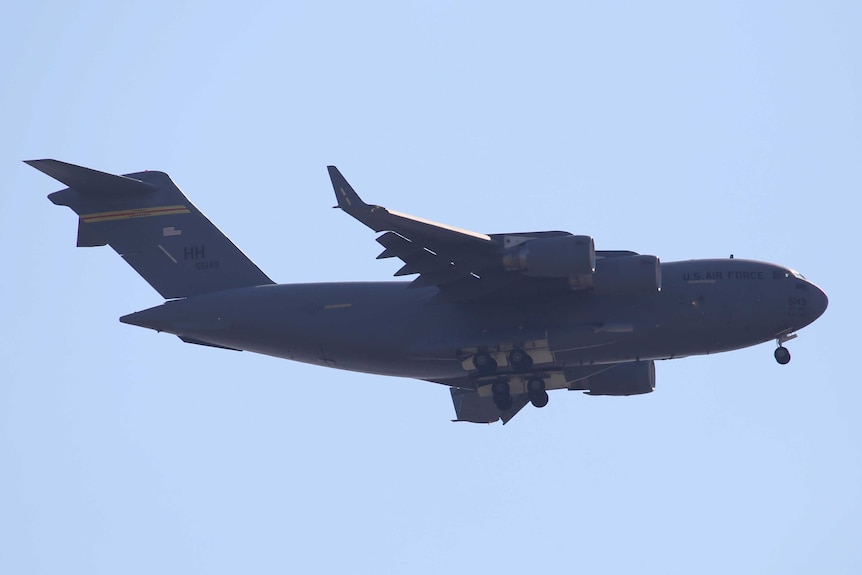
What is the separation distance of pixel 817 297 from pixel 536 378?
15.3 ft

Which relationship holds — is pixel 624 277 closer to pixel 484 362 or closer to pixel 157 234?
pixel 484 362

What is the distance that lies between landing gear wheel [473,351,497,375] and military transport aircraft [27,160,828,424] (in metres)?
0.02

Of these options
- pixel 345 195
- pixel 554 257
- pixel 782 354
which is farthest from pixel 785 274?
pixel 345 195

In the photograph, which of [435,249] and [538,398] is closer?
[435,249]

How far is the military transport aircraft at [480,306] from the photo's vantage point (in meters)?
20.5

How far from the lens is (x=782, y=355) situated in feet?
70.9

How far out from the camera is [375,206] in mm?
19078

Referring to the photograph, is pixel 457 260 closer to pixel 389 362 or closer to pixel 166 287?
pixel 389 362

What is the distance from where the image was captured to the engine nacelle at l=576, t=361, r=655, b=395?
2392cm

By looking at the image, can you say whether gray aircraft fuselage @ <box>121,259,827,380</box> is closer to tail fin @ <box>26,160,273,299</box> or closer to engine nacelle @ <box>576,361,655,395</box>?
tail fin @ <box>26,160,273,299</box>

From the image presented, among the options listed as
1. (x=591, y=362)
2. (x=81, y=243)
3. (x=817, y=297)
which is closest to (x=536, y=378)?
(x=591, y=362)

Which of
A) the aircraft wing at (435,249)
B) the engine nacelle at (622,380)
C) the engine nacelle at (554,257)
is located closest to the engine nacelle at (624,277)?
the engine nacelle at (554,257)

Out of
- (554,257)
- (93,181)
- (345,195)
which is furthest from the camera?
(93,181)

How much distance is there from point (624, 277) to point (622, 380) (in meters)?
3.91
